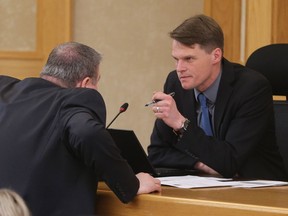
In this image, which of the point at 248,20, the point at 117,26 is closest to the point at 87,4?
the point at 117,26

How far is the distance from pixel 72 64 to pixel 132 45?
108 inches

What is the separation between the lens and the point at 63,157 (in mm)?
2395

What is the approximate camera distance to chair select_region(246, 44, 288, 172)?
3543 mm

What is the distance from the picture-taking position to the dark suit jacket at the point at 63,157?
2.36 metres

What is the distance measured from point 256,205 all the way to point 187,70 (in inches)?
47.9

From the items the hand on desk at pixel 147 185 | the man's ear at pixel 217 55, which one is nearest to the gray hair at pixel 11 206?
the hand on desk at pixel 147 185

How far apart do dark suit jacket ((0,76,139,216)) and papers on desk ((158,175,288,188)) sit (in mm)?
294

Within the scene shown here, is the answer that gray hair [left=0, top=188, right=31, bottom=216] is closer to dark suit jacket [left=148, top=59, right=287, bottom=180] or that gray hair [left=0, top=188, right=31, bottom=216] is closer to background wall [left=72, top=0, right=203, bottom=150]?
dark suit jacket [left=148, top=59, right=287, bottom=180]

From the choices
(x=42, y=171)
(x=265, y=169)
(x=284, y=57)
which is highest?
(x=284, y=57)

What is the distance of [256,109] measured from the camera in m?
3.27

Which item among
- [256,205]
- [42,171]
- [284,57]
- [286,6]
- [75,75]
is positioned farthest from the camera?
[286,6]

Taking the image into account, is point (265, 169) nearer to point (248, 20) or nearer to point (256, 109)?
point (256, 109)

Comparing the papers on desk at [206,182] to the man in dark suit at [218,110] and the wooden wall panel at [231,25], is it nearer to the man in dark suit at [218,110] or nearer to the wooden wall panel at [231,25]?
the man in dark suit at [218,110]

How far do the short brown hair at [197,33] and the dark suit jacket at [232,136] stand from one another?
0.15m
